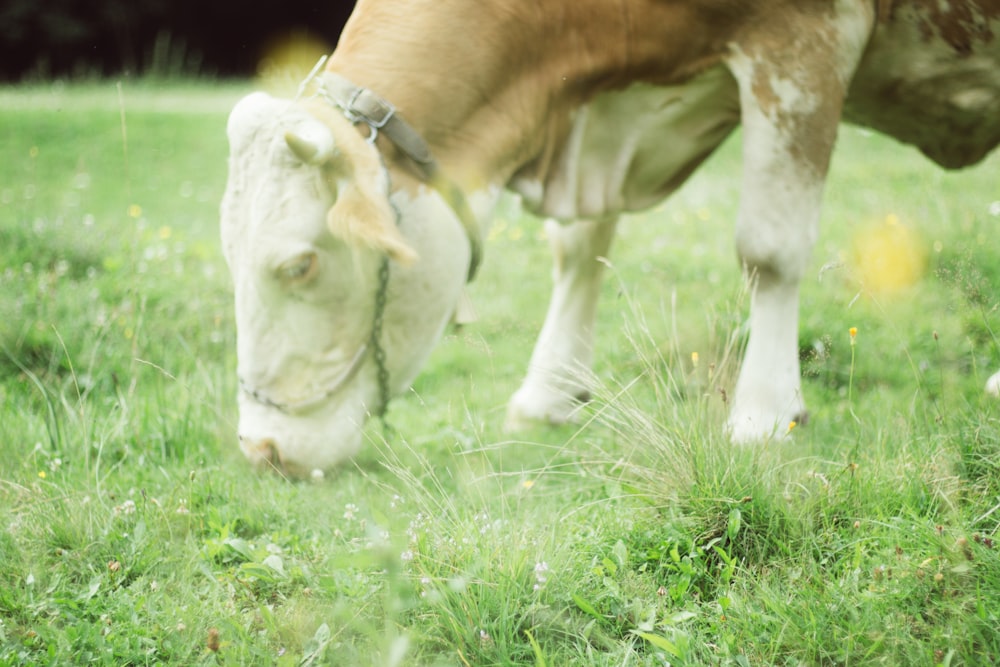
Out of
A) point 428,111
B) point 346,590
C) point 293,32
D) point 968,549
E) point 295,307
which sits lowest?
point 293,32

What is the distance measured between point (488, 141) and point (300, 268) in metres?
0.79

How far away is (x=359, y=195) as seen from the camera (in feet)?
9.66

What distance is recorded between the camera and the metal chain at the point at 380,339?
3.26m

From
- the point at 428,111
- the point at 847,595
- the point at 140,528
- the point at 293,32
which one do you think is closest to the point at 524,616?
the point at 847,595

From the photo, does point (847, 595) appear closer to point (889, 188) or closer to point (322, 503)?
point (322, 503)

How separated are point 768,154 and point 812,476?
1.28 m

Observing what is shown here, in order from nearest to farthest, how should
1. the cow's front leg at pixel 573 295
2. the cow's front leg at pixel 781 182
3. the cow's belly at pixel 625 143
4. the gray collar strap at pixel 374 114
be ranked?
1. the gray collar strap at pixel 374 114
2. the cow's front leg at pixel 781 182
3. the cow's belly at pixel 625 143
4. the cow's front leg at pixel 573 295

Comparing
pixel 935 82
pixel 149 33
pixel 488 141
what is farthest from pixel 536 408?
pixel 149 33

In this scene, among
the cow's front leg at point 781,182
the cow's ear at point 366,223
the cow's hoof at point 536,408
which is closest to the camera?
the cow's ear at point 366,223

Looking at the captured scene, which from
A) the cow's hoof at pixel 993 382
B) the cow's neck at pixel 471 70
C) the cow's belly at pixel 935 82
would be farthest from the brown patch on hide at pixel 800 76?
the cow's hoof at pixel 993 382

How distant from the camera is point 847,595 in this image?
7.36 feet

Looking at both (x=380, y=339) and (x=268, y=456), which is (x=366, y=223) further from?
(x=268, y=456)

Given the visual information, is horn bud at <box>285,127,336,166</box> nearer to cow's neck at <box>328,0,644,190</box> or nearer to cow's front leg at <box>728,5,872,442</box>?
cow's neck at <box>328,0,644,190</box>

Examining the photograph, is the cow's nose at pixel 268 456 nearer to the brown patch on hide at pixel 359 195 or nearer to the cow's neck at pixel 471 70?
the brown patch on hide at pixel 359 195
